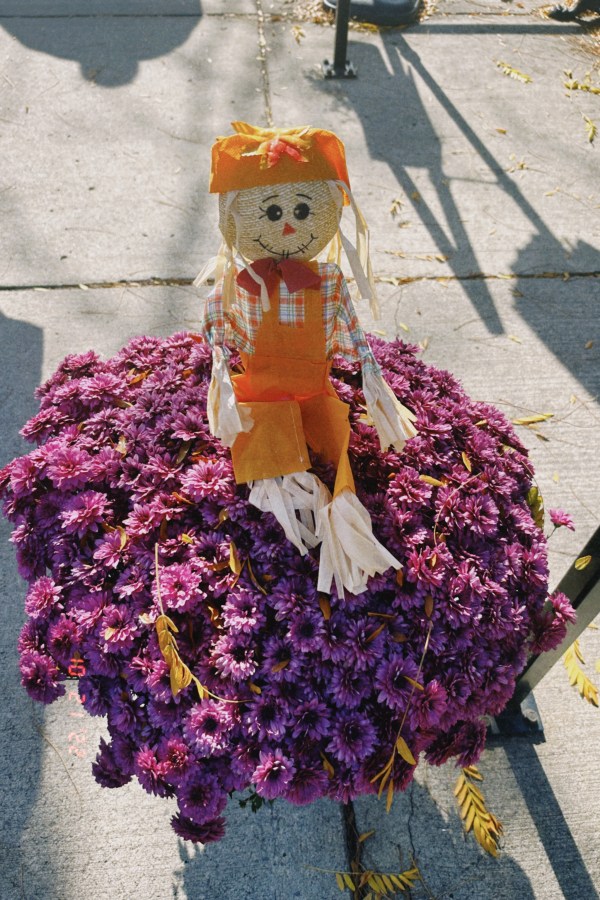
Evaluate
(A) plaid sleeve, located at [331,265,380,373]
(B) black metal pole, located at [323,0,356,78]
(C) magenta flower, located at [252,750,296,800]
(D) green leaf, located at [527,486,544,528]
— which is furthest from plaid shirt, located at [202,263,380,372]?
(B) black metal pole, located at [323,0,356,78]

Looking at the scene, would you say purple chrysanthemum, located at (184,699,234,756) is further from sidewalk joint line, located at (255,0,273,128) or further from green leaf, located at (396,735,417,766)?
sidewalk joint line, located at (255,0,273,128)

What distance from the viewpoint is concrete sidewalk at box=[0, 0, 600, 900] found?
6.89 ft

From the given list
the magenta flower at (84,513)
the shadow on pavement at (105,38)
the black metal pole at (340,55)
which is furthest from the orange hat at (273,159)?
the shadow on pavement at (105,38)

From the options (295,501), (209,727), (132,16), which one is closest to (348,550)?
(295,501)

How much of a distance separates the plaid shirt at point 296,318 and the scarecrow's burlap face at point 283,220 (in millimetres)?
91

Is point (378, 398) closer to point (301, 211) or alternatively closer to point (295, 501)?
point (295, 501)

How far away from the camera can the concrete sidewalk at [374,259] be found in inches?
82.7

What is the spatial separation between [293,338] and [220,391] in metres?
0.24

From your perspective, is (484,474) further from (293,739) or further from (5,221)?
(5,221)

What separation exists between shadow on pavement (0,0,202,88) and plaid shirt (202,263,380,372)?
4314 mm

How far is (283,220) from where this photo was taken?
1.67 m

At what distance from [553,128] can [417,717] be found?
4876 millimetres

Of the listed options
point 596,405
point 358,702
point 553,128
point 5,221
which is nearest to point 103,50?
point 5,221

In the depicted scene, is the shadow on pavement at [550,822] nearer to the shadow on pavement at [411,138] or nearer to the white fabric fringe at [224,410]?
the white fabric fringe at [224,410]
